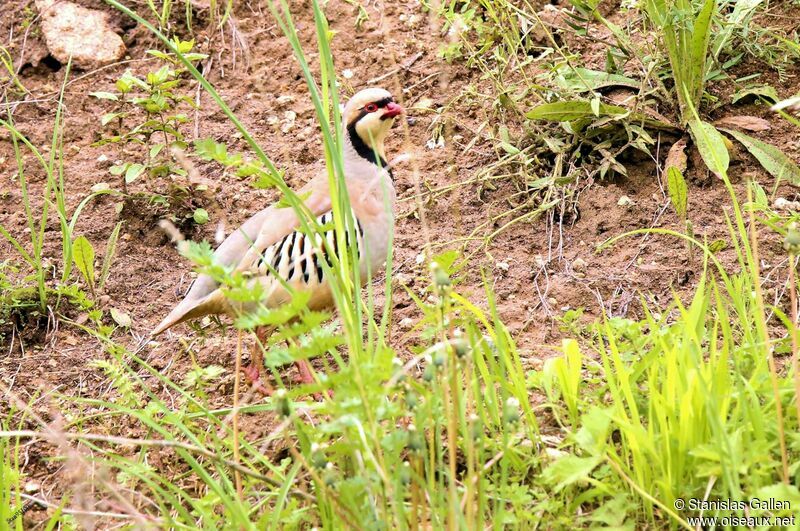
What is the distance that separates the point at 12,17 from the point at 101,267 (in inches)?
79.6

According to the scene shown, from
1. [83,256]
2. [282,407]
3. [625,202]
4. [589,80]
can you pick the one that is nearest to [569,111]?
[589,80]

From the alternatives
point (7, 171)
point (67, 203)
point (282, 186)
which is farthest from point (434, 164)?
point (282, 186)

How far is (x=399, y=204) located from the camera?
4.35 meters

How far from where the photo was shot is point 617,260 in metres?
3.64

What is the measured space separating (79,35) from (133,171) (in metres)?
1.42

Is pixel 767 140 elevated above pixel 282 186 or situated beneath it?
situated beneath

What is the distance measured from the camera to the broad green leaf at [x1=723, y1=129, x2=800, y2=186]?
366 centimetres

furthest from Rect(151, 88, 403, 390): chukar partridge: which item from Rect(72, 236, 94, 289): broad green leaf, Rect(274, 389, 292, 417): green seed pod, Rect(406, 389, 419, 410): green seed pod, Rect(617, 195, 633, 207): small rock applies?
Rect(274, 389, 292, 417): green seed pod

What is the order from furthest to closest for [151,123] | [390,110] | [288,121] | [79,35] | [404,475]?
[79,35], [288,121], [151,123], [390,110], [404,475]

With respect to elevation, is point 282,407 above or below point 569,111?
above

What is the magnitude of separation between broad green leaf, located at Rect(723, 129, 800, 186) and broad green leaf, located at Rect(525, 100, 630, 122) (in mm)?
469

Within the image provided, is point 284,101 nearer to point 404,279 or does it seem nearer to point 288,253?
point 404,279

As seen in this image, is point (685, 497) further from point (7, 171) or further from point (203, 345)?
point (7, 171)

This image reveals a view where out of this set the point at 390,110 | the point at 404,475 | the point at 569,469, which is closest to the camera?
the point at 404,475
